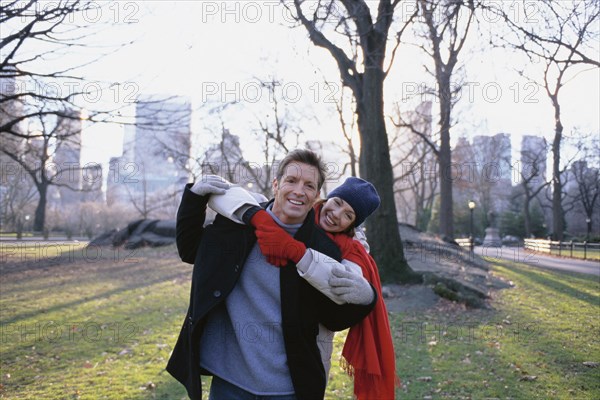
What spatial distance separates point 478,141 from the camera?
37156mm

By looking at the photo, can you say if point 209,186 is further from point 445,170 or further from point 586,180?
point 586,180

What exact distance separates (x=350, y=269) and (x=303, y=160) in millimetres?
653

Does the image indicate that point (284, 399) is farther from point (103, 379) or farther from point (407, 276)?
point (407, 276)

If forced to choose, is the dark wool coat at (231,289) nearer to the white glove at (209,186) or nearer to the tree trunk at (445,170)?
the white glove at (209,186)

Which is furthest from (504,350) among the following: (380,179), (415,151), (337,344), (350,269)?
(415,151)

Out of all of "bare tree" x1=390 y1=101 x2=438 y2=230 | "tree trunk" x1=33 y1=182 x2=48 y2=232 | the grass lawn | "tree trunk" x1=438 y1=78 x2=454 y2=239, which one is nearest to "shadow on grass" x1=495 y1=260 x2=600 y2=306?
the grass lawn

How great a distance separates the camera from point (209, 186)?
254 cm

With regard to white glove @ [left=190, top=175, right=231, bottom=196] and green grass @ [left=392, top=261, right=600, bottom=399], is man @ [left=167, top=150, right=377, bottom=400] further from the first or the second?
green grass @ [left=392, top=261, right=600, bottom=399]

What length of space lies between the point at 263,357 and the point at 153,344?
5.22m

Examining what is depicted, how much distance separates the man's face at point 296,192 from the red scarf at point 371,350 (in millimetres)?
356

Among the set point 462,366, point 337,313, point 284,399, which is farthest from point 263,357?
point 462,366

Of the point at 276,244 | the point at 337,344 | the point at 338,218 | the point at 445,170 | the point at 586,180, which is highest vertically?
the point at 586,180

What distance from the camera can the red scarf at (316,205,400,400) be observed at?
2678 mm

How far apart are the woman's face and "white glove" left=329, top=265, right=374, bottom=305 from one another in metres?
0.52
